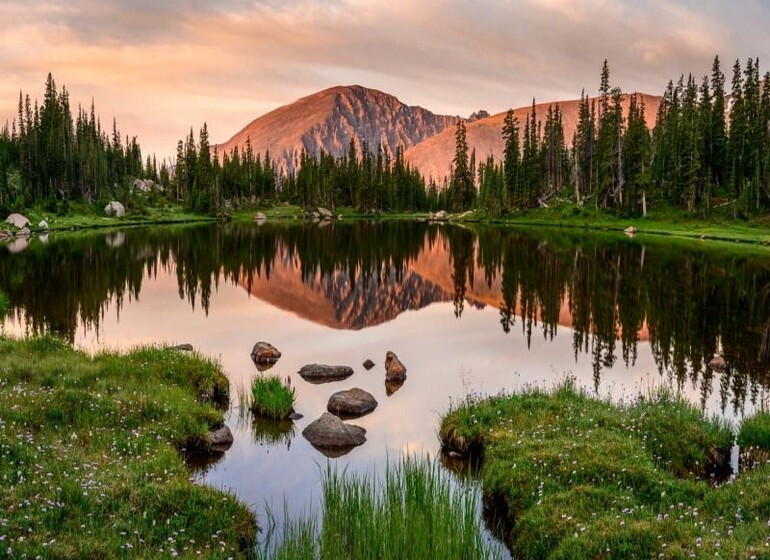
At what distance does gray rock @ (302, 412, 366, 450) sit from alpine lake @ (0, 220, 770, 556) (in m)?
0.37

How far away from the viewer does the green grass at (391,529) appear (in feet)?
34.0

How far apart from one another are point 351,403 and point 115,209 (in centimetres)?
13797

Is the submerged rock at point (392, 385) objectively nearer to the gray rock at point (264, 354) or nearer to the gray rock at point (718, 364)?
the gray rock at point (264, 354)

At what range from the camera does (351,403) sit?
70.0ft

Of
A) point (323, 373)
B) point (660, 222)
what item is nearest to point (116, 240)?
point (323, 373)

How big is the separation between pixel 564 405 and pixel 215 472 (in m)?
10.3

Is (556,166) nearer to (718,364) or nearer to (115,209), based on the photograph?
(115,209)

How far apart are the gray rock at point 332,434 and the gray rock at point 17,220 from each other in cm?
10181

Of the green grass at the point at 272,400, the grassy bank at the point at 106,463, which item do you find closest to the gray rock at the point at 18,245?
the grassy bank at the point at 106,463

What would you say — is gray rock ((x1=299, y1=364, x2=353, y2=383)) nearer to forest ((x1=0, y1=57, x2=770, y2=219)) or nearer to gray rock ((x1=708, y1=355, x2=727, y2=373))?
gray rock ((x1=708, y1=355, x2=727, y2=373))

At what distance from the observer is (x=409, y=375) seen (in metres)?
26.7

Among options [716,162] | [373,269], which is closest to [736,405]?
[373,269]

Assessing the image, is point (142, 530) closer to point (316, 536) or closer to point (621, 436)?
point (316, 536)

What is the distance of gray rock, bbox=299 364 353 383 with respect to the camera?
2564cm
